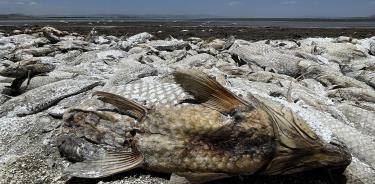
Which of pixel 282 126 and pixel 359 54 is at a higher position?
pixel 282 126

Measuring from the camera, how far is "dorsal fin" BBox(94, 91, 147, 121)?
356cm

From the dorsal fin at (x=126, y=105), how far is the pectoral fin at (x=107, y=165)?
324 mm

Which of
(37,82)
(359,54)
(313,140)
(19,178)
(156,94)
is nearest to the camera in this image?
(313,140)

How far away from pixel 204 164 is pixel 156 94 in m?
1.27

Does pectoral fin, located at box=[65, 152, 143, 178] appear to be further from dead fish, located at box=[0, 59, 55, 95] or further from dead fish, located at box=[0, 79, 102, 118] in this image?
dead fish, located at box=[0, 59, 55, 95]

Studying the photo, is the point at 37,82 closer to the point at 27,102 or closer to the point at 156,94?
the point at 27,102

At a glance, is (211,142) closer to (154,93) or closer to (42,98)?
(154,93)

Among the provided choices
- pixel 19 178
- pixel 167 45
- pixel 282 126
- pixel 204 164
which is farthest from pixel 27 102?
pixel 167 45

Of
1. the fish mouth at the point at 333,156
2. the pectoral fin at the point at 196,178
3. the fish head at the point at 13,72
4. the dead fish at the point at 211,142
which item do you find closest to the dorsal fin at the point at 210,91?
the dead fish at the point at 211,142

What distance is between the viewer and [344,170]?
10.8 ft

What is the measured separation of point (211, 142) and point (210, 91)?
346 millimetres

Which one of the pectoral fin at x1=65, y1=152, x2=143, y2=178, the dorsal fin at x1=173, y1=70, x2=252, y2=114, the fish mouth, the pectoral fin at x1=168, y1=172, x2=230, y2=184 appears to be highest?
the dorsal fin at x1=173, y1=70, x2=252, y2=114

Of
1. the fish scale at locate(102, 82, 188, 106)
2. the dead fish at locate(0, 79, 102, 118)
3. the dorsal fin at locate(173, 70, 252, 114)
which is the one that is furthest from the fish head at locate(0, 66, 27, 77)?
the dorsal fin at locate(173, 70, 252, 114)

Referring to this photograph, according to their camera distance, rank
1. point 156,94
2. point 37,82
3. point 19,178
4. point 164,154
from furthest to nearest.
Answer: point 37,82 < point 156,94 < point 19,178 < point 164,154
